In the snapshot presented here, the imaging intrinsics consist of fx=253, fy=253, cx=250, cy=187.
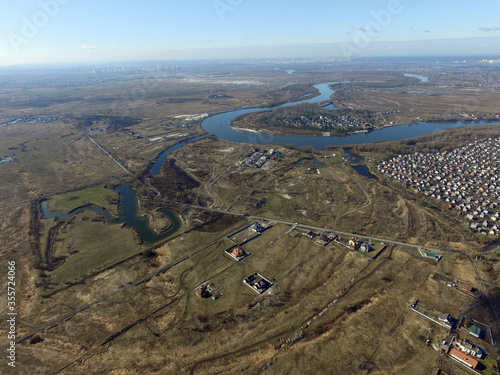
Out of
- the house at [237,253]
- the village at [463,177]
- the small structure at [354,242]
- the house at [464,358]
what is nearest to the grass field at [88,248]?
the house at [237,253]

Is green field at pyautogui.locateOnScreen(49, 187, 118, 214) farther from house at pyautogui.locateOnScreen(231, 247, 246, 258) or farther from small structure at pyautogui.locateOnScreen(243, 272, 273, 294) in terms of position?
small structure at pyautogui.locateOnScreen(243, 272, 273, 294)

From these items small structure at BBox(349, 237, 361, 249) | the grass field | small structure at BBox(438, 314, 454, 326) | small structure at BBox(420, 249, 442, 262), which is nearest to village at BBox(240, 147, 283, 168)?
small structure at BBox(349, 237, 361, 249)

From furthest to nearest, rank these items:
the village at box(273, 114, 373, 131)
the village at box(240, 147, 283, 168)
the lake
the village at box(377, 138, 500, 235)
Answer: the village at box(273, 114, 373, 131) < the village at box(240, 147, 283, 168) < the village at box(377, 138, 500, 235) < the lake

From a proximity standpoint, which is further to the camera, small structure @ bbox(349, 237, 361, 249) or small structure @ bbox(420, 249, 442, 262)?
small structure @ bbox(349, 237, 361, 249)

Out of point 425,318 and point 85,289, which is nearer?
point 425,318

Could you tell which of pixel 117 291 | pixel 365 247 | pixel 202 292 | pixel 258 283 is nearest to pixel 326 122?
pixel 365 247

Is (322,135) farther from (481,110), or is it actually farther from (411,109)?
(481,110)

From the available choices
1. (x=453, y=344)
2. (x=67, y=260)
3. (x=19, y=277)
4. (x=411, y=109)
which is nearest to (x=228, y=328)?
(x=453, y=344)
